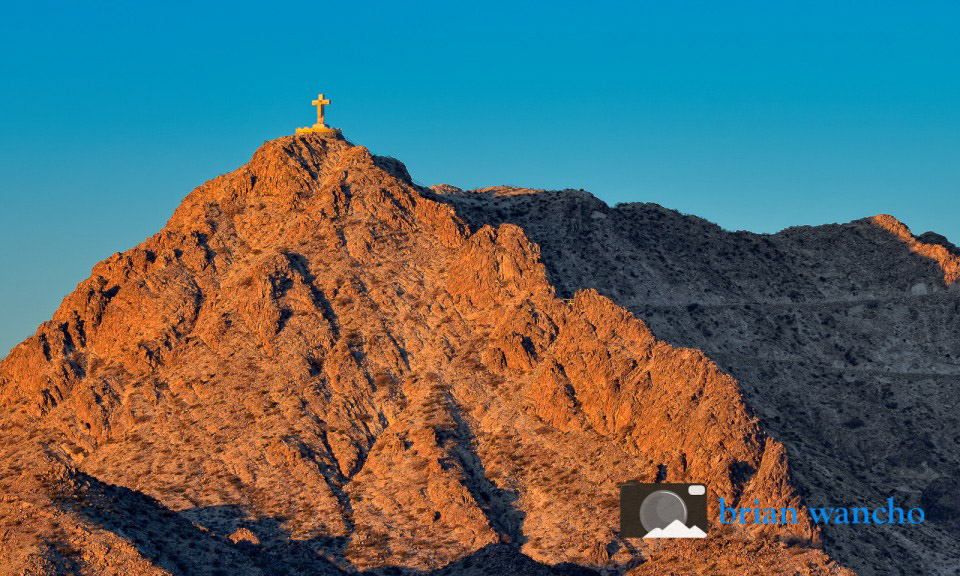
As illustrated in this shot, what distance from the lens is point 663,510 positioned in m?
142

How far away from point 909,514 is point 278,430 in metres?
50.4

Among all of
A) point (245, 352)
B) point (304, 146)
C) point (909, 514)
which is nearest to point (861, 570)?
point (909, 514)

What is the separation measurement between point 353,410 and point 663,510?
25423mm

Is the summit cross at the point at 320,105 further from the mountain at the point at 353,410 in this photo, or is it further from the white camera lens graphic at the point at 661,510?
the white camera lens graphic at the point at 661,510

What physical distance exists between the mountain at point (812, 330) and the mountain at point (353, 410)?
6.34 meters

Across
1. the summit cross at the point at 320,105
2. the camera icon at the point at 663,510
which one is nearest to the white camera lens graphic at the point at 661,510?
the camera icon at the point at 663,510

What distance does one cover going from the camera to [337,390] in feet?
502

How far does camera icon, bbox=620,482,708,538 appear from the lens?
137250mm

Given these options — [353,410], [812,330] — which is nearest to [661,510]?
[353,410]

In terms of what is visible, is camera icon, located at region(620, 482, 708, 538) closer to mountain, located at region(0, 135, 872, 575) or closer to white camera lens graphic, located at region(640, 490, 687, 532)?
white camera lens graphic, located at region(640, 490, 687, 532)

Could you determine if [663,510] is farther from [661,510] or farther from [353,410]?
[353,410]

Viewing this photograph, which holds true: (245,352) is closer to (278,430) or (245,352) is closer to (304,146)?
(278,430)

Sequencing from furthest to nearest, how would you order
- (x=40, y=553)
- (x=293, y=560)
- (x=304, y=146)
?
(x=304, y=146), (x=293, y=560), (x=40, y=553)

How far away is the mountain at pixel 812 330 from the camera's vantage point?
16638 cm
